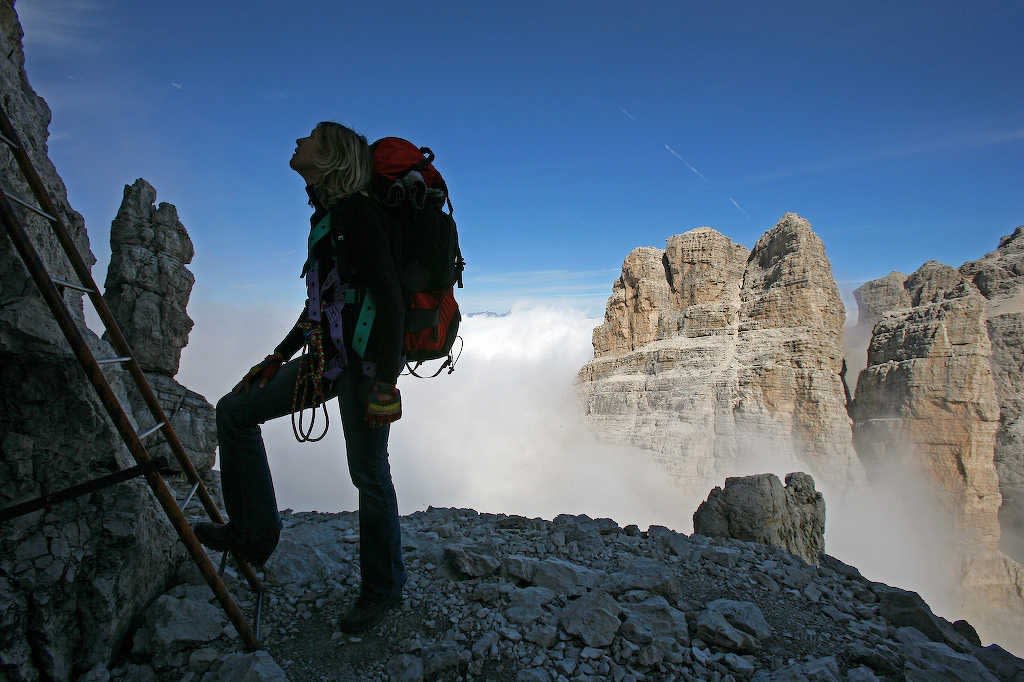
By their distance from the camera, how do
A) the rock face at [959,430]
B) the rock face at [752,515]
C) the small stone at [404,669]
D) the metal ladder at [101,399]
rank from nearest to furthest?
the metal ladder at [101,399] → the small stone at [404,669] → the rock face at [752,515] → the rock face at [959,430]

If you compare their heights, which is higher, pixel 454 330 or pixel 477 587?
pixel 454 330

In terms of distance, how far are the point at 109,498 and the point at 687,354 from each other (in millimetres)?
46026

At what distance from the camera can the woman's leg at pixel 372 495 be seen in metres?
2.82

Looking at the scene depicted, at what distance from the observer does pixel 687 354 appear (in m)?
45.6

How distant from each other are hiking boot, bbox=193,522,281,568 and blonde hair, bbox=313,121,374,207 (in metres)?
1.93

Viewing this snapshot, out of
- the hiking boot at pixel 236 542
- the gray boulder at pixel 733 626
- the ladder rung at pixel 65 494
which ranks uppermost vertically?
the ladder rung at pixel 65 494

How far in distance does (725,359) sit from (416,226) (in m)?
44.6

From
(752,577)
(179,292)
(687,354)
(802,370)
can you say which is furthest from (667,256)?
(752,577)

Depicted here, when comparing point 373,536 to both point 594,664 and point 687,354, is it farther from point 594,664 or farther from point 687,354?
point 687,354

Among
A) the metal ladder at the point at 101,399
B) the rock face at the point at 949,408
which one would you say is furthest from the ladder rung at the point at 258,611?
the rock face at the point at 949,408

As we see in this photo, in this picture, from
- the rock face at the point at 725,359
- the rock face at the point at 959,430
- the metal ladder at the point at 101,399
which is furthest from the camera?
the rock face at the point at 725,359

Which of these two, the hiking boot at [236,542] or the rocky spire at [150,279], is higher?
the rocky spire at [150,279]

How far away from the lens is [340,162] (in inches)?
106

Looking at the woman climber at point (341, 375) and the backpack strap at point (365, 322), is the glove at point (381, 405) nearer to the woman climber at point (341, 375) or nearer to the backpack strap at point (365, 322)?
the woman climber at point (341, 375)
